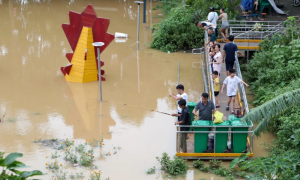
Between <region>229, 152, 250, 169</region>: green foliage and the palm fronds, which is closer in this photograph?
the palm fronds

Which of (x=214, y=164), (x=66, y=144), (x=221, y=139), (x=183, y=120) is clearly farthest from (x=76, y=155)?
(x=221, y=139)

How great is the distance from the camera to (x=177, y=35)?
1795 centimetres

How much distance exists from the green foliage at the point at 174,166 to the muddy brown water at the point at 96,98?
0.16 metres

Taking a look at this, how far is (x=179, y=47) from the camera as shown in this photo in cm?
1822

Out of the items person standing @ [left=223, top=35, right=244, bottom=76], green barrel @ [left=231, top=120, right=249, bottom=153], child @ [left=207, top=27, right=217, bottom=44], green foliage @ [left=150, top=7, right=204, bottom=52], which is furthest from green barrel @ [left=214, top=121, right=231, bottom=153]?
green foliage @ [left=150, top=7, right=204, bottom=52]

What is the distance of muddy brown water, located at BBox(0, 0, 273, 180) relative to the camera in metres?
10.0

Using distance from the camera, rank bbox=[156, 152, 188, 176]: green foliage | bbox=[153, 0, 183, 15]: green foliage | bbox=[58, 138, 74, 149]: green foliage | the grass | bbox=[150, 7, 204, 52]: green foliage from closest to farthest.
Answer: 1. the grass
2. bbox=[156, 152, 188, 176]: green foliage
3. bbox=[58, 138, 74, 149]: green foliage
4. bbox=[150, 7, 204, 52]: green foliage
5. bbox=[153, 0, 183, 15]: green foliage

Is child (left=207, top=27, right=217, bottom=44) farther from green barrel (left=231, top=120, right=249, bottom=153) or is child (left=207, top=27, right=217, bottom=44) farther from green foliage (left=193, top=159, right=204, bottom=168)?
green foliage (left=193, top=159, right=204, bottom=168)

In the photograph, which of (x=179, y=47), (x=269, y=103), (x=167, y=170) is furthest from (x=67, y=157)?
(x=179, y=47)

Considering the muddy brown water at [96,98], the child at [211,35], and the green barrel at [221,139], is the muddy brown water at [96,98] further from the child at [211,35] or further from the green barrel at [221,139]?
the child at [211,35]

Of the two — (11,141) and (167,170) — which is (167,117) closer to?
(167,170)

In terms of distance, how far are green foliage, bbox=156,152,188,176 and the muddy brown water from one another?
157mm

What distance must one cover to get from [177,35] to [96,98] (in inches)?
243

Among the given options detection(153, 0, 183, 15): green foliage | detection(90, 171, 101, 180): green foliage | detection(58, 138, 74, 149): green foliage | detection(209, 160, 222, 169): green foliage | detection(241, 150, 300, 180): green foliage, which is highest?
detection(153, 0, 183, 15): green foliage
